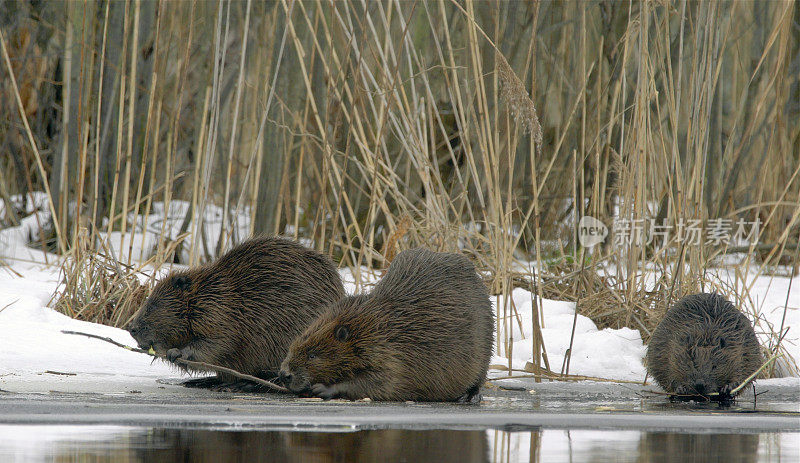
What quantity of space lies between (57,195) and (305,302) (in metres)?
3.99

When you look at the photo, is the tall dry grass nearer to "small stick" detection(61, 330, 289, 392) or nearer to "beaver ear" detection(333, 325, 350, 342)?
"beaver ear" detection(333, 325, 350, 342)

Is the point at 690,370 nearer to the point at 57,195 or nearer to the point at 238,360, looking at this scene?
the point at 238,360

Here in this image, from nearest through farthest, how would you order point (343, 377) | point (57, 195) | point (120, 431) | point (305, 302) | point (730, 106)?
point (120, 431) < point (343, 377) < point (305, 302) < point (57, 195) < point (730, 106)

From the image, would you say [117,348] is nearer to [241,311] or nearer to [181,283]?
Answer: [181,283]

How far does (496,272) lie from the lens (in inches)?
215

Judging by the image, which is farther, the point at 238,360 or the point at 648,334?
the point at 648,334

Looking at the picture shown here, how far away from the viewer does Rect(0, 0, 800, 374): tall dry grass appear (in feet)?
17.8

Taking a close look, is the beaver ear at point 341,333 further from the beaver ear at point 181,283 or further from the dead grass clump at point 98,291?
the dead grass clump at point 98,291

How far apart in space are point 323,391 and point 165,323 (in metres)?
0.78

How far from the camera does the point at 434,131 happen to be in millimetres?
8484

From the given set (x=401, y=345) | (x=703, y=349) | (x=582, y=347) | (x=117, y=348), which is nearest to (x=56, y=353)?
(x=117, y=348)

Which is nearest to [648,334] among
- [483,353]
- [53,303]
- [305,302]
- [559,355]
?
[559,355]

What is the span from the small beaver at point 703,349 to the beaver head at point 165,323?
2070 millimetres

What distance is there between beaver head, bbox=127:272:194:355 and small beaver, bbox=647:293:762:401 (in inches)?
81.5
